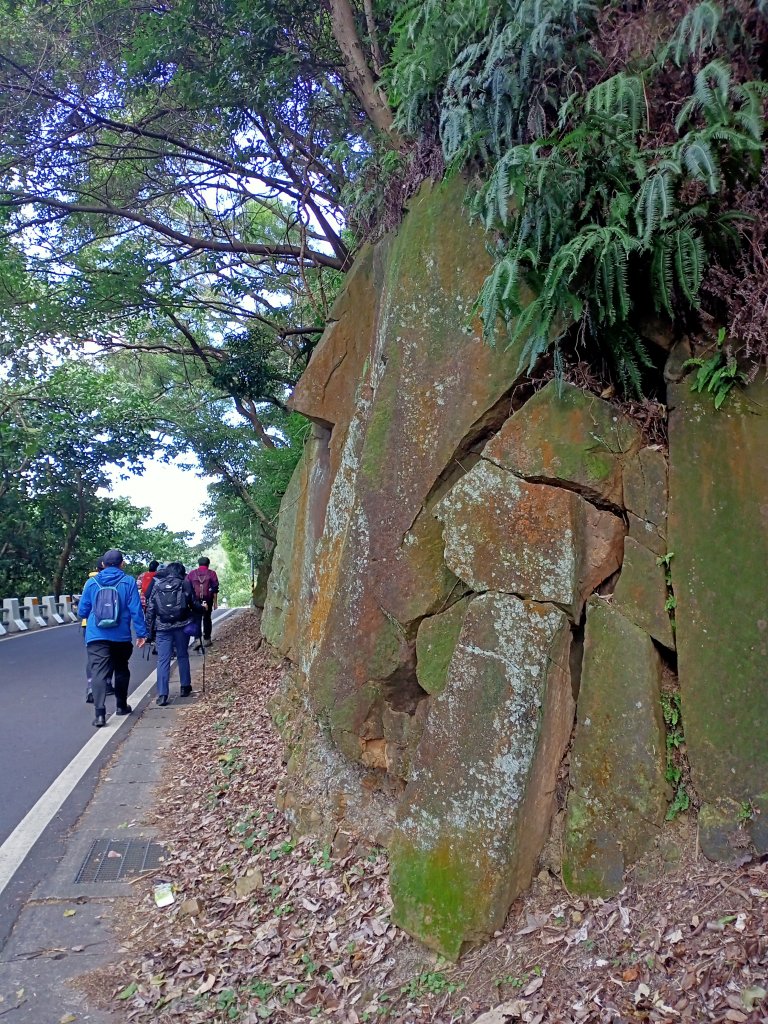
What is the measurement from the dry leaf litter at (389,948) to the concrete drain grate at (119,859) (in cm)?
16

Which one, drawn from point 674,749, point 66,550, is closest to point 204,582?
point 674,749

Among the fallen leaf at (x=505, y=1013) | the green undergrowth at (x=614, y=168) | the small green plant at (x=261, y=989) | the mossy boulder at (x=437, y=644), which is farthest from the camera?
the mossy boulder at (x=437, y=644)

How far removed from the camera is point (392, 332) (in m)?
5.52

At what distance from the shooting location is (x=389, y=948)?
168 inches

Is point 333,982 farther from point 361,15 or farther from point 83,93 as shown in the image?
point 83,93

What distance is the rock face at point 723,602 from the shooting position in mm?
3766

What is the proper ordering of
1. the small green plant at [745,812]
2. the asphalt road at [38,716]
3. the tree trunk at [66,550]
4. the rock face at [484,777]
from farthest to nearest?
the tree trunk at [66,550]
the asphalt road at [38,716]
the rock face at [484,777]
the small green plant at [745,812]

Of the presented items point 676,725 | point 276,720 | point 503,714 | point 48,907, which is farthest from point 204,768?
point 676,725

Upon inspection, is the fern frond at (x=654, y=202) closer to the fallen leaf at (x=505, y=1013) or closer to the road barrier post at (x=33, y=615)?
the fallen leaf at (x=505, y=1013)

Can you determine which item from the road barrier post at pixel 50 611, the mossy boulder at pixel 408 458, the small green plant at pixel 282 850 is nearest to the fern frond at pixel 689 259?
the mossy boulder at pixel 408 458

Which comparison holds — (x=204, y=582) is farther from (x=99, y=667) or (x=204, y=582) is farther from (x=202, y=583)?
(x=99, y=667)

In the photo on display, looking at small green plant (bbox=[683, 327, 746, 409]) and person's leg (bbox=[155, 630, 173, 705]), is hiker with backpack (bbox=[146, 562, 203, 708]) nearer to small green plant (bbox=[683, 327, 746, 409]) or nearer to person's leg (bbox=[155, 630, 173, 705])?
person's leg (bbox=[155, 630, 173, 705])

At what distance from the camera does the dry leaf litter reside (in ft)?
10.7

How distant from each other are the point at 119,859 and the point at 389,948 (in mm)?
2668
